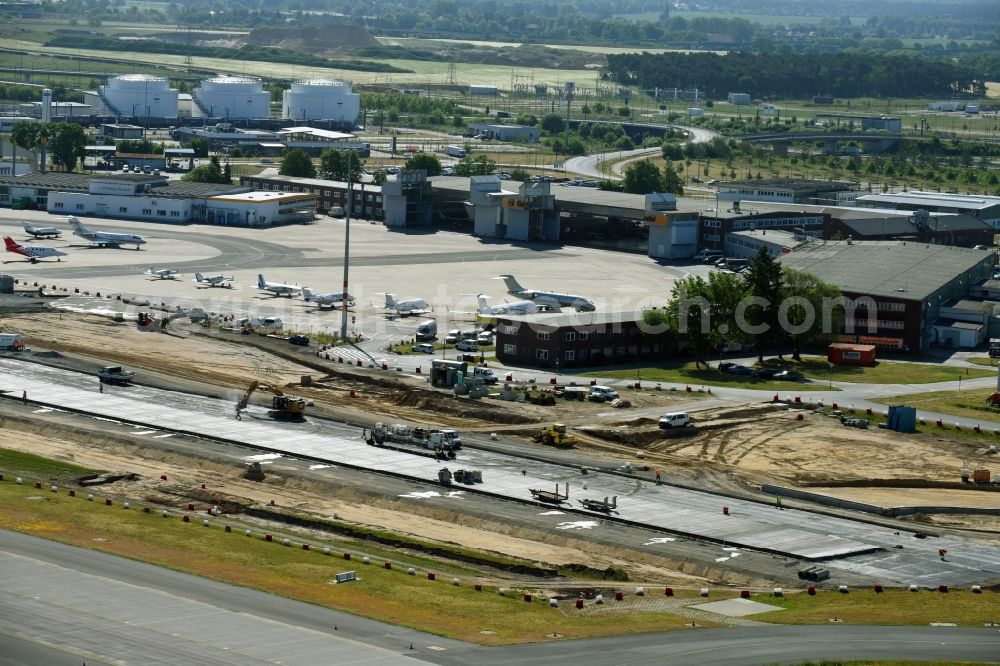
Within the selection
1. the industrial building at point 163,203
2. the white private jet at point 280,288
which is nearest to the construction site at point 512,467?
the white private jet at point 280,288

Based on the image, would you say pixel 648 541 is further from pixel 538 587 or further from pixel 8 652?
pixel 8 652

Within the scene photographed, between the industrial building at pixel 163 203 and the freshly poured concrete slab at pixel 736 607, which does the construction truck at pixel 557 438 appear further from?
the industrial building at pixel 163 203

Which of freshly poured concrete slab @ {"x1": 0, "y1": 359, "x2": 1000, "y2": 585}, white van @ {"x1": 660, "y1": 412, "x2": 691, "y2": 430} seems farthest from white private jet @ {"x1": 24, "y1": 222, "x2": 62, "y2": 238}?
white van @ {"x1": 660, "y1": 412, "x2": 691, "y2": 430}

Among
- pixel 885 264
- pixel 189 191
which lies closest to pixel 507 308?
pixel 885 264

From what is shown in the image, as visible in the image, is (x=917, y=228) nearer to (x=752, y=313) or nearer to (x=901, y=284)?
(x=901, y=284)

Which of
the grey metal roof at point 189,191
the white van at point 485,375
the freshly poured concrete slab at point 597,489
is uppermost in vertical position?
the grey metal roof at point 189,191

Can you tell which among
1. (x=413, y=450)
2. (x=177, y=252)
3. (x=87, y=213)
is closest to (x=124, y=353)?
(x=413, y=450)
